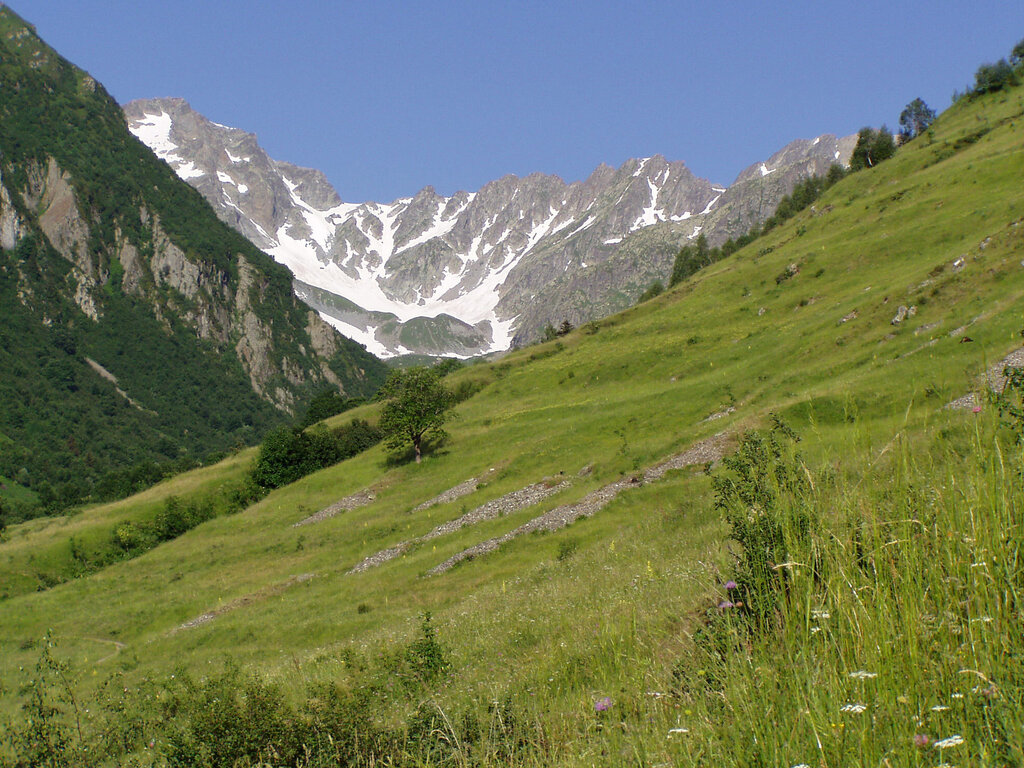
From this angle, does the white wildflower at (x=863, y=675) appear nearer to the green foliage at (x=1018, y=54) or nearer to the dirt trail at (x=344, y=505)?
the dirt trail at (x=344, y=505)

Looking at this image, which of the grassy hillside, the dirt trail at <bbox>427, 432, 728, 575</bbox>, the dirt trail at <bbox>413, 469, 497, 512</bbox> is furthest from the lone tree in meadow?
the dirt trail at <bbox>427, 432, 728, 575</bbox>

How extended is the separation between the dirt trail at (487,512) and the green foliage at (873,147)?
382 ft

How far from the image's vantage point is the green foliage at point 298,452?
7506 centimetres

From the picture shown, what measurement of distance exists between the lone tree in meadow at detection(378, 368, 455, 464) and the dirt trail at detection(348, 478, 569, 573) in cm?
2206

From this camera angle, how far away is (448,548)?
37.5 m

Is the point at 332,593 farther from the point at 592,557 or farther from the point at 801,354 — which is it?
the point at 801,354

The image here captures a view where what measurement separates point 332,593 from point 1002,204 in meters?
69.4

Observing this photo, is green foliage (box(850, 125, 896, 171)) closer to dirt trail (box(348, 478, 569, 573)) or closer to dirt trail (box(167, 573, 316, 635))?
dirt trail (box(348, 478, 569, 573))

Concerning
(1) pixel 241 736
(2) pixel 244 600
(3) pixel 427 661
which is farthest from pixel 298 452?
(1) pixel 241 736

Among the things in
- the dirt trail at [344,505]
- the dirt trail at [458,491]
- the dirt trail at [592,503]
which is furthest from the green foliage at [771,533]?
the dirt trail at [344,505]

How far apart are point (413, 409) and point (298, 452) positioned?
19.7m

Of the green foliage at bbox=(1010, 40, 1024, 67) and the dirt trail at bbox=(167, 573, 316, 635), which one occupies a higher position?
the green foliage at bbox=(1010, 40, 1024, 67)

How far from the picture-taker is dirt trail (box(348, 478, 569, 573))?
134 ft

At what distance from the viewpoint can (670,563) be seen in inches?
556
